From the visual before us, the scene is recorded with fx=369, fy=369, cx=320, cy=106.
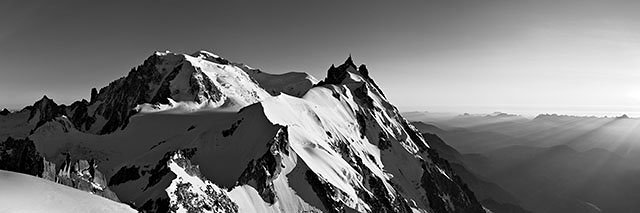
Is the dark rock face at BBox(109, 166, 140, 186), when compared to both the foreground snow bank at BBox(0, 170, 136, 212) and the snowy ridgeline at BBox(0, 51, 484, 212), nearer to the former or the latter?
the snowy ridgeline at BBox(0, 51, 484, 212)

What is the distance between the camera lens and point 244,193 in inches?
4250

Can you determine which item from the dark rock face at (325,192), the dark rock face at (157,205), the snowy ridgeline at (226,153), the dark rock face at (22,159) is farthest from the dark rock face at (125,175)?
the dark rock face at (325,192)

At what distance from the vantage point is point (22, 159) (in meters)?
99.5

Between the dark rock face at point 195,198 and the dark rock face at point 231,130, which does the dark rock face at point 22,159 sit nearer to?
the dark rock face at point 195,198

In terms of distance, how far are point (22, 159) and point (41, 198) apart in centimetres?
10620

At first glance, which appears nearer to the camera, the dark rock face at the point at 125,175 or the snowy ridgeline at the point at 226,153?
the snowy ridgeline at the point at 226,153

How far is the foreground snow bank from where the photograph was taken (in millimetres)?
16688

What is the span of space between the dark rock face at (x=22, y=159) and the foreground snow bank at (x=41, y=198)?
84.4m

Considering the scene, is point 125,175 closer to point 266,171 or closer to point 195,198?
point 195,198

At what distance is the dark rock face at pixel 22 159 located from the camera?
303 feet

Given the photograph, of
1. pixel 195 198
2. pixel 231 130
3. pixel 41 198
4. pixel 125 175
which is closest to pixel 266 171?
pixel 231 130

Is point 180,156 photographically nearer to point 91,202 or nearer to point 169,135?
point 169,135

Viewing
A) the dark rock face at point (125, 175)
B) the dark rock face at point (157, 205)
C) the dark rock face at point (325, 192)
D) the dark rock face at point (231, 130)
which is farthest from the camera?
the dark rock face at point (231, 130)

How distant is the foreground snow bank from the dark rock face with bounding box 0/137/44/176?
84353 millimetres
